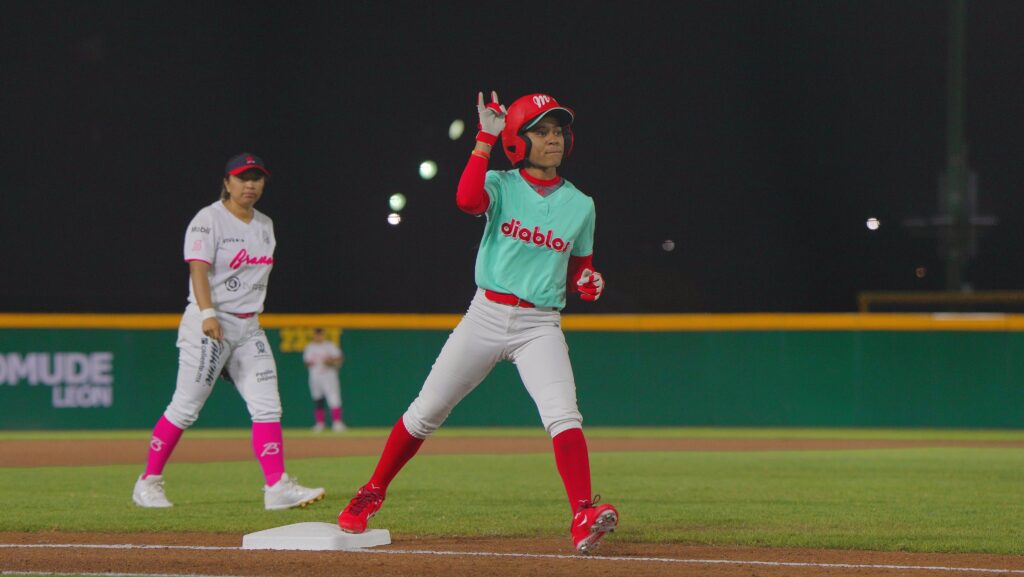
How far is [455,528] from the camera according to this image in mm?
6773

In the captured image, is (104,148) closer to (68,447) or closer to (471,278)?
(471,278)

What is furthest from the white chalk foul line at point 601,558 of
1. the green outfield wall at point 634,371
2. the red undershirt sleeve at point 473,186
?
the green outfield wall at point 634,371

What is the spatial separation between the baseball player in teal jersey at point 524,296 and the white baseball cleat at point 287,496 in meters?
1.74

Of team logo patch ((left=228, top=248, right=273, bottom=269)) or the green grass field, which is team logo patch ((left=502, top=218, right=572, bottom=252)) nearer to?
the green grass field

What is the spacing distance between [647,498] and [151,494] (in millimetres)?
3007

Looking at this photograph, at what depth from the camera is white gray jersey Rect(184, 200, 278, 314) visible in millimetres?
7711

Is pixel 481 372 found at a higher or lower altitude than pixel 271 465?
higher

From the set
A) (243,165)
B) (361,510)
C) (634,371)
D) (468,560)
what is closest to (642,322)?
(634,371)

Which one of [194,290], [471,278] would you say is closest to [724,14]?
[471,278]

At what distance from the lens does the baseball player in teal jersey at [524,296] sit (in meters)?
5.77

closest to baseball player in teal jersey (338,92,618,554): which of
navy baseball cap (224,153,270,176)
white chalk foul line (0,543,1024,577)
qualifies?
white chalk foul line (0,543,1024,577)

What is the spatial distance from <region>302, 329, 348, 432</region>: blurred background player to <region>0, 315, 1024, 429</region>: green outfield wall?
0.78 m

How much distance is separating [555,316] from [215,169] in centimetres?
2265

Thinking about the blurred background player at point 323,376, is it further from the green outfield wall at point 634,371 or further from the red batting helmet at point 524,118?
the red batting helmet at point 524,118
